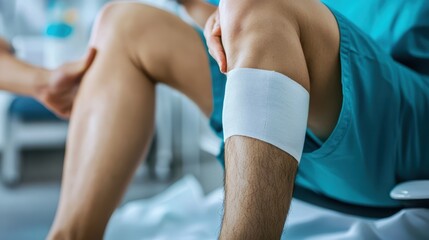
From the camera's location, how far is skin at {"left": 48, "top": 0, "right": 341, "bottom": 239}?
0.52 m

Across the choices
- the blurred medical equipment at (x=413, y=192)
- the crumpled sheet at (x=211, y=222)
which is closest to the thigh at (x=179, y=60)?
the crumpled sheet at (x=211, y=222)

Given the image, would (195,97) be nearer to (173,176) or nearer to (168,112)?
(173,176)

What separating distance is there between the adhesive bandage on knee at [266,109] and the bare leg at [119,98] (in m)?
0.34

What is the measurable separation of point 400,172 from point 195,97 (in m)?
0.33

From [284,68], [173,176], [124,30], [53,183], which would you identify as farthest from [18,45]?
[284,68]

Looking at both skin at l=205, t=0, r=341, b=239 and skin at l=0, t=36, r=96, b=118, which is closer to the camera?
skin at l=205, t=0, r=341, b=239

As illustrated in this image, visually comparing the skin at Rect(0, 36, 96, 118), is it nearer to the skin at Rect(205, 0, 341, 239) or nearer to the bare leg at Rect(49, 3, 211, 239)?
the bare leg at Rect(49, 3, 211, 239)

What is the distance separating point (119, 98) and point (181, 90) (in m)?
0.11

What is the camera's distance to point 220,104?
87 centimetres

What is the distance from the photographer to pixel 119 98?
89 cm

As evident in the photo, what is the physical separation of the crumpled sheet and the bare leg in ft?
0.56

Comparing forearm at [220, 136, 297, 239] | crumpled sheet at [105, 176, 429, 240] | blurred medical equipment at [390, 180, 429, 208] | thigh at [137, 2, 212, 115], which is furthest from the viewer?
thigh at [137, 2, 212, 115]

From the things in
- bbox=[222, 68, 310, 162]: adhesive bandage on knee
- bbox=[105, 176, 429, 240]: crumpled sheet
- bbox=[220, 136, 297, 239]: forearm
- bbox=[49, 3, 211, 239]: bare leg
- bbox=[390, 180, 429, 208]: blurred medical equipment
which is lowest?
bbox=[105, 176, 429, 240]: crumpled sheet

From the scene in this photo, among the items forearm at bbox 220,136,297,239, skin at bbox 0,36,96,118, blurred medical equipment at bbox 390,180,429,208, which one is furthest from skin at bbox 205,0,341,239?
skin at bbox 0,36,96,118
